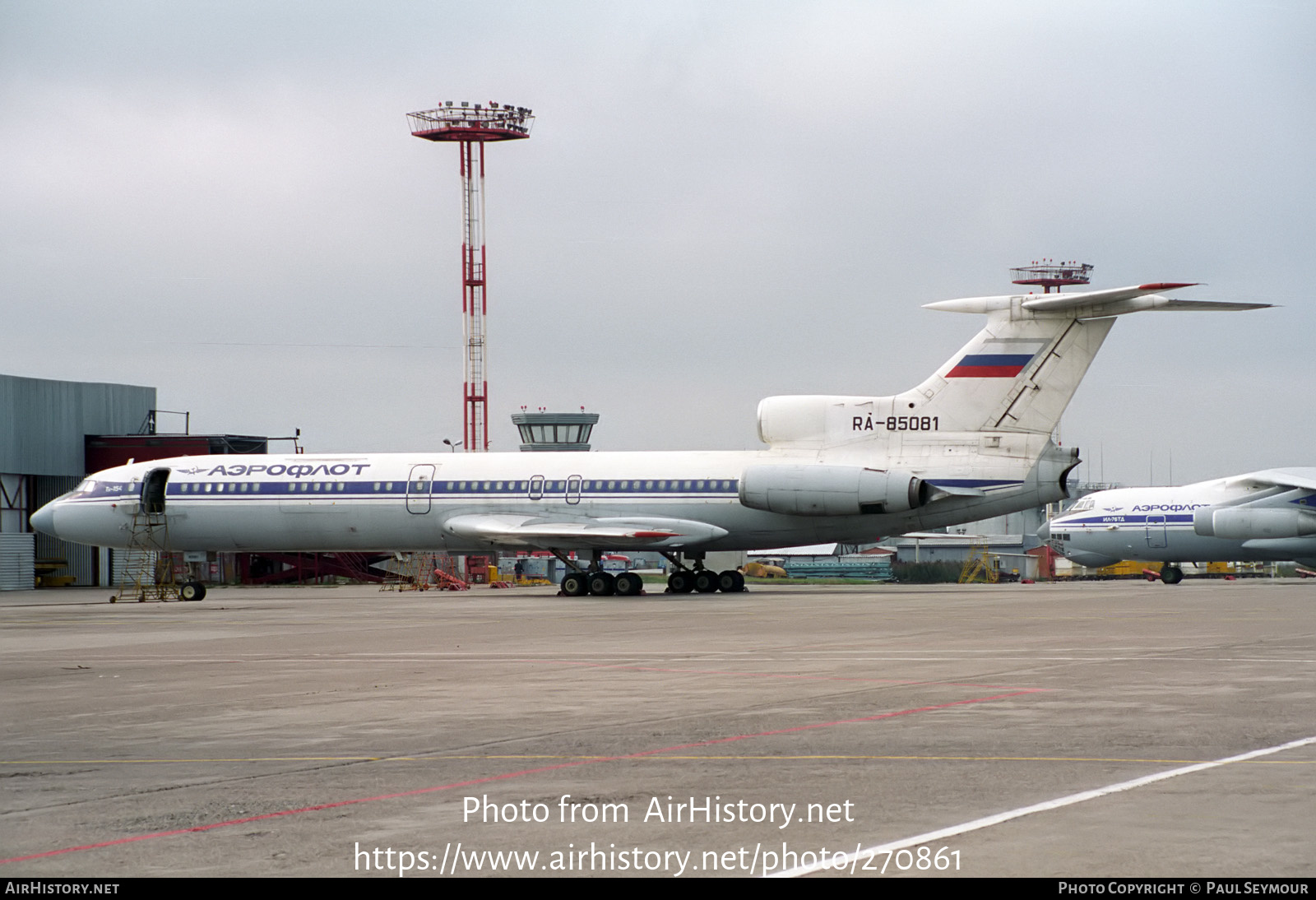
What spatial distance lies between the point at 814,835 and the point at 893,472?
104 ft

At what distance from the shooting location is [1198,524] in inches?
2044

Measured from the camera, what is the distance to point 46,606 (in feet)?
129

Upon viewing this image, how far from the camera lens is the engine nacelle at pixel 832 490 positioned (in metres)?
37.8

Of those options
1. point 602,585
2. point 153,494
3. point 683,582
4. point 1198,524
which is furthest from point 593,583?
point 1198,524

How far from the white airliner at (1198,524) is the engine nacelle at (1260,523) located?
3cm

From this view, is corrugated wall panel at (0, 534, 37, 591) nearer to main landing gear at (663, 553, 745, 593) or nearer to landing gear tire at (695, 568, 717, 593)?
main landing gear at (663, 553, 745, 593)

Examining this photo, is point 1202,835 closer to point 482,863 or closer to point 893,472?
point 482,863

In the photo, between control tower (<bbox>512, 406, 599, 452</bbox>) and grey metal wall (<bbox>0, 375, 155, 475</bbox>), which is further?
control tower (<bbox>512, 406, 599, 452</bbox>)

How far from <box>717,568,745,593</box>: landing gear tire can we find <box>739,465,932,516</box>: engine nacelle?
5.18 m

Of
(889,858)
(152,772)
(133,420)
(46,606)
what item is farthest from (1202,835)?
(133,420)

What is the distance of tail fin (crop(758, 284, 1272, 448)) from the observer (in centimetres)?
3688

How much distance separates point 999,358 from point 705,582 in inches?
443

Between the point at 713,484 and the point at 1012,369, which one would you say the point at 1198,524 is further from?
the point at 713,484

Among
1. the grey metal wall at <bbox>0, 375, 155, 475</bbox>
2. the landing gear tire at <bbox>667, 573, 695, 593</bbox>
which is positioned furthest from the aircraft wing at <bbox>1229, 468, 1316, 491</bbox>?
the grey metal wall at <bbox>0, 375, 155, 475</bbox>
